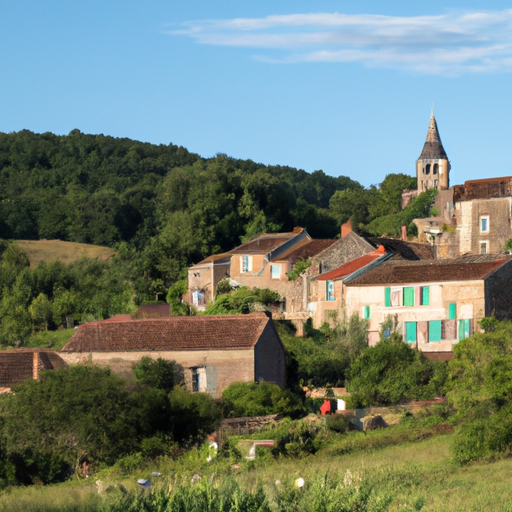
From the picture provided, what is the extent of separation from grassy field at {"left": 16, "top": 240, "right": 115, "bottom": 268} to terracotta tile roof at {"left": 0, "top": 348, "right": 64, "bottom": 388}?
97.7ft

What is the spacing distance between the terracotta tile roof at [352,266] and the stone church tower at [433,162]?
114 ft

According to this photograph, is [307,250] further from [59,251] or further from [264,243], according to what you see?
[59,251]

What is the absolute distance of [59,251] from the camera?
71.0 meters

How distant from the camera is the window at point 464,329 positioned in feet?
126

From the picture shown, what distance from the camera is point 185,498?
19.5 m

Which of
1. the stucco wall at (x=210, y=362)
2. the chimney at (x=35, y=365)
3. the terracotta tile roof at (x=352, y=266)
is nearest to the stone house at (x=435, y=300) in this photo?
the terracotta tile roof at (x=352, y=266)

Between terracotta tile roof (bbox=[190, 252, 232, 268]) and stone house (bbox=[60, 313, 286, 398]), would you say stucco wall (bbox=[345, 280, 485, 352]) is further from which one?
terracotta tile roof (bbox=[190, 252, 232, 268])

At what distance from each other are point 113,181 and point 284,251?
1827 inches

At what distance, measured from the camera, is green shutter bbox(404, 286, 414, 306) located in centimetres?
3950

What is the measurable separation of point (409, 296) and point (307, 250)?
31.9ft

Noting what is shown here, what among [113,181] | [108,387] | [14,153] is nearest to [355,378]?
[108,387]

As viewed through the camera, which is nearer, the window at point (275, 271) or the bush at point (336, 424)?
the bush at point (336, 424)

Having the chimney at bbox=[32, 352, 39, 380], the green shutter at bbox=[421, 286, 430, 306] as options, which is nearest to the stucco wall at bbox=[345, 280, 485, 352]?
the green shutter at bbox=[421, 286, 430, 306]

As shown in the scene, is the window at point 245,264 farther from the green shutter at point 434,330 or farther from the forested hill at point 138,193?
the green shutter at point 434,330
